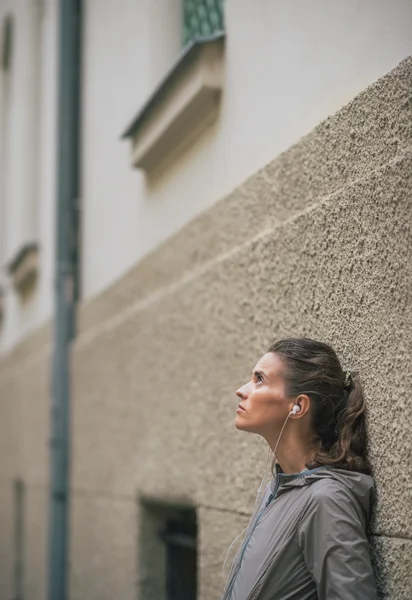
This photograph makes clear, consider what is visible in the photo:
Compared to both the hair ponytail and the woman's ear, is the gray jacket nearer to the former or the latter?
the hair ponytail

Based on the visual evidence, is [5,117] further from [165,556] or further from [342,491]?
[342,491]

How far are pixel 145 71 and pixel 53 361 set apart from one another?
2.25m

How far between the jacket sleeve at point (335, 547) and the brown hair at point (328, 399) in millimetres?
197

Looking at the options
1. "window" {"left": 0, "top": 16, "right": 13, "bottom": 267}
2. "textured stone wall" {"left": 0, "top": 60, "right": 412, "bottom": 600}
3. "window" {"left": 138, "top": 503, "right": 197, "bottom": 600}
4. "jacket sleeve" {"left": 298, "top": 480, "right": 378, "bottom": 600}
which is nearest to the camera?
"jacket sleeve" {"left": 298, "top": 480, "right": 378, "bottom": 600}

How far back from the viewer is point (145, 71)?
5.48 m

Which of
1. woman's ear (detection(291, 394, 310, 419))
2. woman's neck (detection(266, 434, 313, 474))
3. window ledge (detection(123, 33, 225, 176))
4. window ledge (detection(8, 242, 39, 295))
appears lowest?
woman's neck (detection(266, 434, 313, 474))

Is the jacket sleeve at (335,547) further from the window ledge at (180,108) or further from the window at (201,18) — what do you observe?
the window at (201,18)

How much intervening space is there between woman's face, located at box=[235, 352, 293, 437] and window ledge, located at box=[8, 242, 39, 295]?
579cm

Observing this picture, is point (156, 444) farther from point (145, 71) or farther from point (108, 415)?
point (145, 71)

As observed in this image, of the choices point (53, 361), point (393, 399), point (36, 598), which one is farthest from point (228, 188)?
point (36, 598)

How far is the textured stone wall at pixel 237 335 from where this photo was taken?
2779 millimetres

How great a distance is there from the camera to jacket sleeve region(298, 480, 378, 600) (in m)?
2.48

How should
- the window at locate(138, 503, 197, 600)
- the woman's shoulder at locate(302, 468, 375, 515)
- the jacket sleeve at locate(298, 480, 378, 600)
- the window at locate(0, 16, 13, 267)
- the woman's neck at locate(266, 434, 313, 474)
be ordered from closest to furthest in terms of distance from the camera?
the jacket sleeve at locate(298, 480, 378, 600), the woman's shoulder at locate(302, 468, 375, 515), the woman's neck at locate(266, 434, 313, 474), the window at locate(138, 503, 197, 600), the window at locate(0, 16, 13, 267)

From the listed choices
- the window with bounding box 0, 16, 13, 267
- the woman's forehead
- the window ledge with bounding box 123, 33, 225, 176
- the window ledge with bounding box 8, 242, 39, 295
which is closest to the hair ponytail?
the woman's forehead
